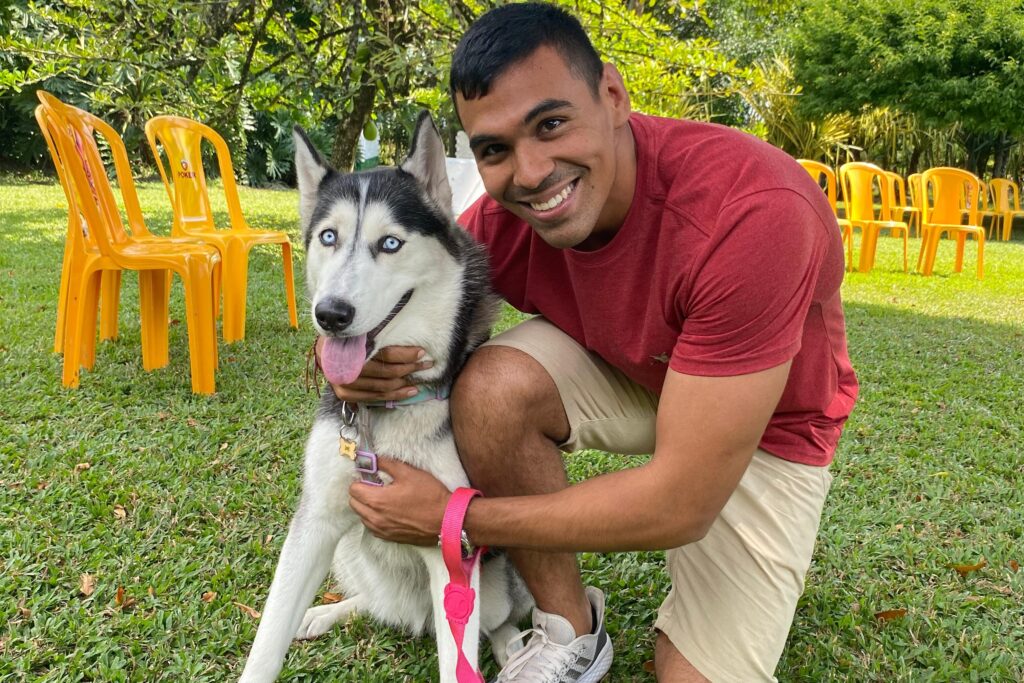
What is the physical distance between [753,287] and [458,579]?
96 cm

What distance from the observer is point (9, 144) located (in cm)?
1575

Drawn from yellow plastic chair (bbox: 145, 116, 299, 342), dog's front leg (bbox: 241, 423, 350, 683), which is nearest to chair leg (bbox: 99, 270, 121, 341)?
yellow plastic chair (bbox: 145, 116, 299, 342)

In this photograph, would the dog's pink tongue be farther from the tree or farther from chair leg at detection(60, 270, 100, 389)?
the tree

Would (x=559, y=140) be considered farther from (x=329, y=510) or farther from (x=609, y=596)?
(x=609, y=596)

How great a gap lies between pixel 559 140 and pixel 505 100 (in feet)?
0.51

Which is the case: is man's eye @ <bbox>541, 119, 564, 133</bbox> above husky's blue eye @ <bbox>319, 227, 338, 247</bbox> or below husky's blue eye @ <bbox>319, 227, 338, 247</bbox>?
above

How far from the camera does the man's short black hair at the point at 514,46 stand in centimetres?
168

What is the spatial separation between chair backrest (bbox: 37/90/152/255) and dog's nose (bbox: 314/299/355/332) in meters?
2.68

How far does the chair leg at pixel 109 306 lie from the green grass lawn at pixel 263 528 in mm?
192

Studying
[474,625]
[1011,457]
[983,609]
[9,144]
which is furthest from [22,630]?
[9,144]

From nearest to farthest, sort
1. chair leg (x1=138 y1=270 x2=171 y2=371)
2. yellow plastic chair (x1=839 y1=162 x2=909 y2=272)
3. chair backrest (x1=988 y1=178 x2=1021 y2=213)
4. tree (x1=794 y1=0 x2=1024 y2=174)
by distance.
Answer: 1. chair leg (x1=138 y1=270 x2=171 y2=371)
2. yellow plastic chair (x1=839 y1=162 x2=909 y2=272)
3. tree (x1=794 y1=0 x2=1024 y2=174)
4. chair backrest (x1=988 y1=178 x2=1021 y2=213)

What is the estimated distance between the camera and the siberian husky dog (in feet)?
6.05

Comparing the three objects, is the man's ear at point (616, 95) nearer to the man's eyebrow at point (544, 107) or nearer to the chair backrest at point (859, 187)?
the man's eyebrow at point (544, 107)

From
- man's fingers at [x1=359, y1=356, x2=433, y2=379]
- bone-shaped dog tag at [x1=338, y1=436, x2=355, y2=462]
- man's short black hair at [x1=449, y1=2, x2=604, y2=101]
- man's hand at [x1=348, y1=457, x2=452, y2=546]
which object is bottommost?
man's hand at [x1=348, y1=457, x2=452, y2=546]
